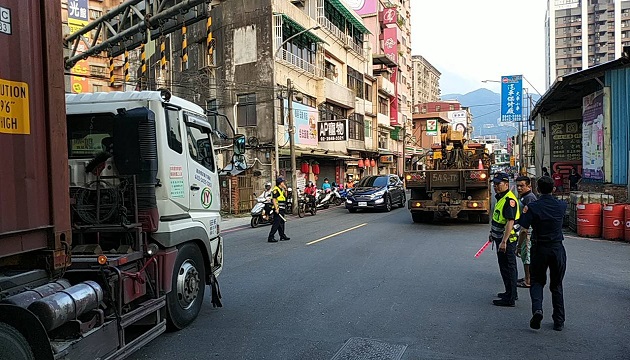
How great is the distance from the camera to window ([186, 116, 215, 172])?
591cm

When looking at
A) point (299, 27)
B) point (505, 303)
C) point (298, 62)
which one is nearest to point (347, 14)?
point (299, 27)

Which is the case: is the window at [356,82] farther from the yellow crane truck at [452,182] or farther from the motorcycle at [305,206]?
the yellow crane truck at [452,182]

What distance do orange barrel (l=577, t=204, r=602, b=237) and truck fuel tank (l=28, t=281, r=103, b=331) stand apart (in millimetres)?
13025

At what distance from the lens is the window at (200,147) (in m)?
5.91

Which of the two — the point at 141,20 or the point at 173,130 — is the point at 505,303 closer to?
the point at 173,130

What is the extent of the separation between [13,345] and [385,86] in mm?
49026

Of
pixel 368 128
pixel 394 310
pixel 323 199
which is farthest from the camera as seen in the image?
pixel 368 128

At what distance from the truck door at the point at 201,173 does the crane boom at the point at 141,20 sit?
5.71 m

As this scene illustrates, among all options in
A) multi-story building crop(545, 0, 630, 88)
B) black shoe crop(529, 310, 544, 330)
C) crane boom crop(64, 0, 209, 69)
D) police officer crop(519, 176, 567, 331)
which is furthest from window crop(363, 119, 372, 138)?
multi-story building crop(545, 0, 630, 88)

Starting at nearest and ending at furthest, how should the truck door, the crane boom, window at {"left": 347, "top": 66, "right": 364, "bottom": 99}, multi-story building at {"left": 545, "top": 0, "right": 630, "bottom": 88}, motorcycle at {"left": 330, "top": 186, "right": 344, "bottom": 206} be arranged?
the truck door → the crane boom → motorcycle at {"left": 330, "top": 186, "right": 344, "bottom": 206} → window at {"left": 347, "top": 66, "right": 364, "bottom": 99} → multi-story building at {"left": 545, "top": 0, "right": 630, "bottom": 88}

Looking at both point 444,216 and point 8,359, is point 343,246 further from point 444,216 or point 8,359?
point 8,359

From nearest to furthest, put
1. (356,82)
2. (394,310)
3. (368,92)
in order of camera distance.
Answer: (394,310)
(356,82)
(368,92)

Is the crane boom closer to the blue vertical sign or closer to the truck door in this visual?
the truck door

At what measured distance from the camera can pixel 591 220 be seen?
42.8 ft
